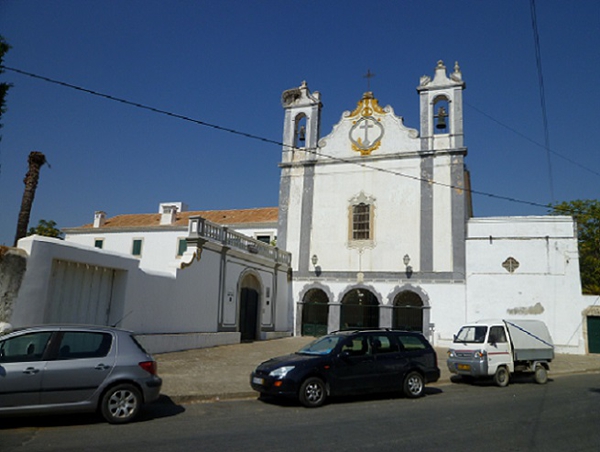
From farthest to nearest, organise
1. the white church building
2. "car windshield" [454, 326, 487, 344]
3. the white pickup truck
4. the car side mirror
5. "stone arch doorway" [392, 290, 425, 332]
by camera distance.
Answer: "stone arch doorway" [392, 290, 425, 332]
the white church building
"car windshield" [454, 326, 487, 344]
the white pickup truck
the car side mirror

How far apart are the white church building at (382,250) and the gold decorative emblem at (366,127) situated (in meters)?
0.06

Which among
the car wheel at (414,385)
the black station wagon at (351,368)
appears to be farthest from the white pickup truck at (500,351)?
the car wheel at (414,385)

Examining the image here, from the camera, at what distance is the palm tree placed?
2394 cm

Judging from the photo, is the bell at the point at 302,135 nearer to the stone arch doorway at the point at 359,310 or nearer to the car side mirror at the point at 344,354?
the stone arch doorway at the point at 359,310

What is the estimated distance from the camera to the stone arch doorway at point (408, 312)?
82.3ft

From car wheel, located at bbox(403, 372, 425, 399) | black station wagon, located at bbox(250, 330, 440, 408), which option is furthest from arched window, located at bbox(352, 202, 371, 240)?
car wheel, located at bbox(403, 372, 425, 399)

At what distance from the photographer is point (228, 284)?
2116cm

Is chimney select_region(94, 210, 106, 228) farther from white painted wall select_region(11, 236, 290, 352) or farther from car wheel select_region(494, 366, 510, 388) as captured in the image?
car wheel select_region(494, 366, 510, 388)

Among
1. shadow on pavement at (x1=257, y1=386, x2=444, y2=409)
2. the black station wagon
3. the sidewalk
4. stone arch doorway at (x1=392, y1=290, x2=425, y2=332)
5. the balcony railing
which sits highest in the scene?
the balcony railing

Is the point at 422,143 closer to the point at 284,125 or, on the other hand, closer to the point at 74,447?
the point at 284,125

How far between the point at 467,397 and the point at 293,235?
1718 centimetres

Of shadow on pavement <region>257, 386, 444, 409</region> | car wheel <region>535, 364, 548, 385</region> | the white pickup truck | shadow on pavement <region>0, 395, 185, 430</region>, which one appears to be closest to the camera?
shadow on pavement <region>0, 395, 185, 430</region>

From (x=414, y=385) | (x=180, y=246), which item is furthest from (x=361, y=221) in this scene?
(x=414, y=385)

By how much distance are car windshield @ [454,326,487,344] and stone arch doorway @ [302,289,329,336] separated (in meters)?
12.4
